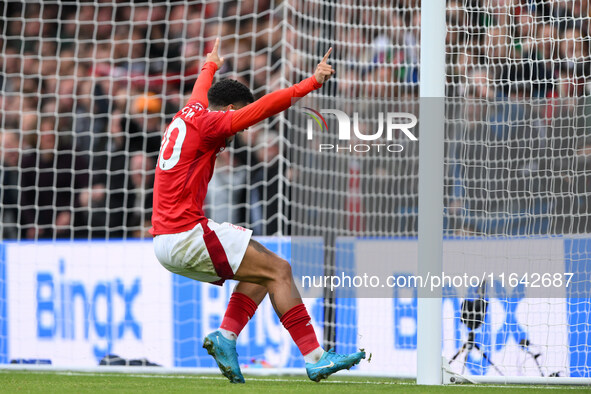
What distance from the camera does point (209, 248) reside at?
15.7 feet

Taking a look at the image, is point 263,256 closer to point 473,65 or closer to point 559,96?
point 473,65

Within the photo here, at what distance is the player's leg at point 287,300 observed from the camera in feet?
15.8

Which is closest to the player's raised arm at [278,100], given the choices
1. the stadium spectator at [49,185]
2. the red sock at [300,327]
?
the red sock at [300,327]

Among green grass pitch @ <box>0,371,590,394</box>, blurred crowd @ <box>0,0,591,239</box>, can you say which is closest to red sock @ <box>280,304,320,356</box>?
green grass pitch @ <box>0,371,590,394</box>

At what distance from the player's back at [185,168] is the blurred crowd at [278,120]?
1947mm

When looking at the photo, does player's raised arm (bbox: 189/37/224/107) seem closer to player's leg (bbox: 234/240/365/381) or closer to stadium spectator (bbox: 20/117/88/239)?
player's leg (bbox: 234/240/365/381)

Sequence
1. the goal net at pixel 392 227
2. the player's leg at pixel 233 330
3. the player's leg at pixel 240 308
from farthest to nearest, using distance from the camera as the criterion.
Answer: the goal net at pixel 392 227
the player's leg at pixel 240 308
the player's leg at pixel 233 330

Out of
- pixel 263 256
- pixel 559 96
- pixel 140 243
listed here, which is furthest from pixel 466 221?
pixel 140 243

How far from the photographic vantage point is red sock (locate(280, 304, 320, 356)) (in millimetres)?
4875

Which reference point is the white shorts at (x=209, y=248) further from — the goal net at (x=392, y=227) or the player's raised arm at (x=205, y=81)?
the goal net at (x=392, y=227)

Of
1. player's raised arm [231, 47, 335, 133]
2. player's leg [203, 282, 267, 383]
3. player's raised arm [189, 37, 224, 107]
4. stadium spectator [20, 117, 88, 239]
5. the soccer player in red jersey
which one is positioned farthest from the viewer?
stadium spectator [20, 117, 88, 239]

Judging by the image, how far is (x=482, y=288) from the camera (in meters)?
6.51

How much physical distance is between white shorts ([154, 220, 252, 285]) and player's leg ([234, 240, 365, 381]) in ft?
0.17

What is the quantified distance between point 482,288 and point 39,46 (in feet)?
17.5
